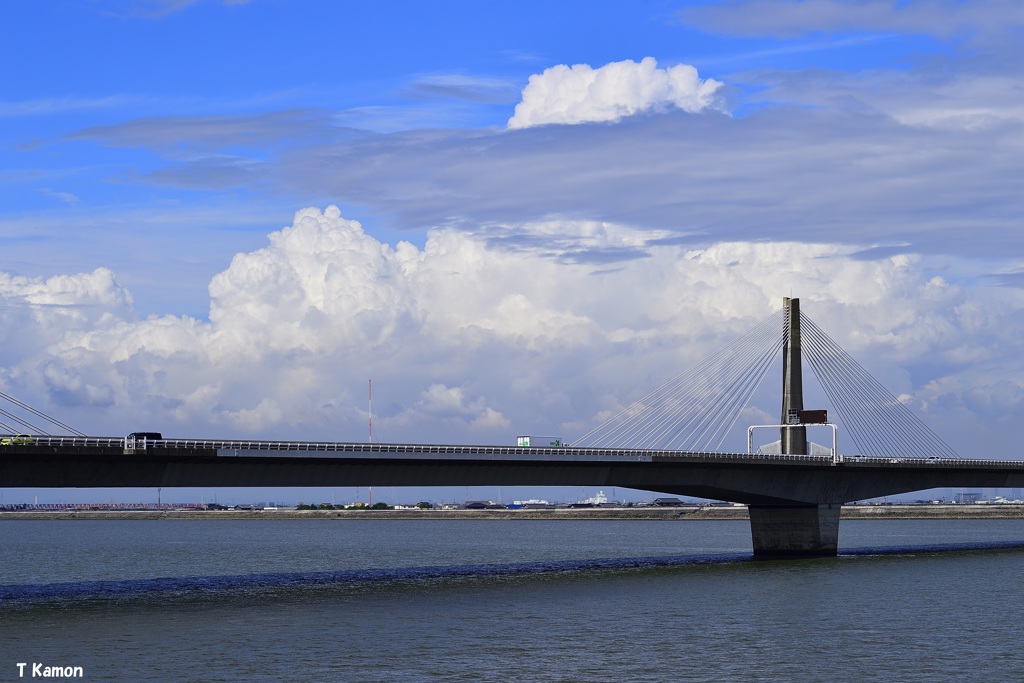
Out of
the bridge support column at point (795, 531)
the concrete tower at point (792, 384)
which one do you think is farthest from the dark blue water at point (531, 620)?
the concrete tower at point (792, 384)

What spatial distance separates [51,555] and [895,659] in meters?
102

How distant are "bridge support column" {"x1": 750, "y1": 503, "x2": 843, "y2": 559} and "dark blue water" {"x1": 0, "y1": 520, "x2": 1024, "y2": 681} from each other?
5.14m

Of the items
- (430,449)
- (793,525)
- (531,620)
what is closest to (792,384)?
(793,525)

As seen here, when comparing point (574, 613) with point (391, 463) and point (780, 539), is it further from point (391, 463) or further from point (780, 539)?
point (780, 539)

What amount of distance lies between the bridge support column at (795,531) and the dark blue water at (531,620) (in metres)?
5.14

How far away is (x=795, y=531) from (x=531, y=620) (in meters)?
52.0

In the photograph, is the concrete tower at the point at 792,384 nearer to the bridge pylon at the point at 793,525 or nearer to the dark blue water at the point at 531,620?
the bridge pylon at the point at 793,525

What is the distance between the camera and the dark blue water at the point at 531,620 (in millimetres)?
42406

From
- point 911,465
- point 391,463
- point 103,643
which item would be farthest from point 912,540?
point 103,643

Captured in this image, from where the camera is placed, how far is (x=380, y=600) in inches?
2494

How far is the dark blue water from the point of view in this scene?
42.4 metres

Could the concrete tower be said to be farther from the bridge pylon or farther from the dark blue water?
the dark blue water

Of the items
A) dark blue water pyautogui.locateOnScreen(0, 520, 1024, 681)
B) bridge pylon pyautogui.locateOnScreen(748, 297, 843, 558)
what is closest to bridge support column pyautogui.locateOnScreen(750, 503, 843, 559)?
bridge pylon pyautogui.locateOnScreen(748, 297, 843, 558)

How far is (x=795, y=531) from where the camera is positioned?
101875mm
